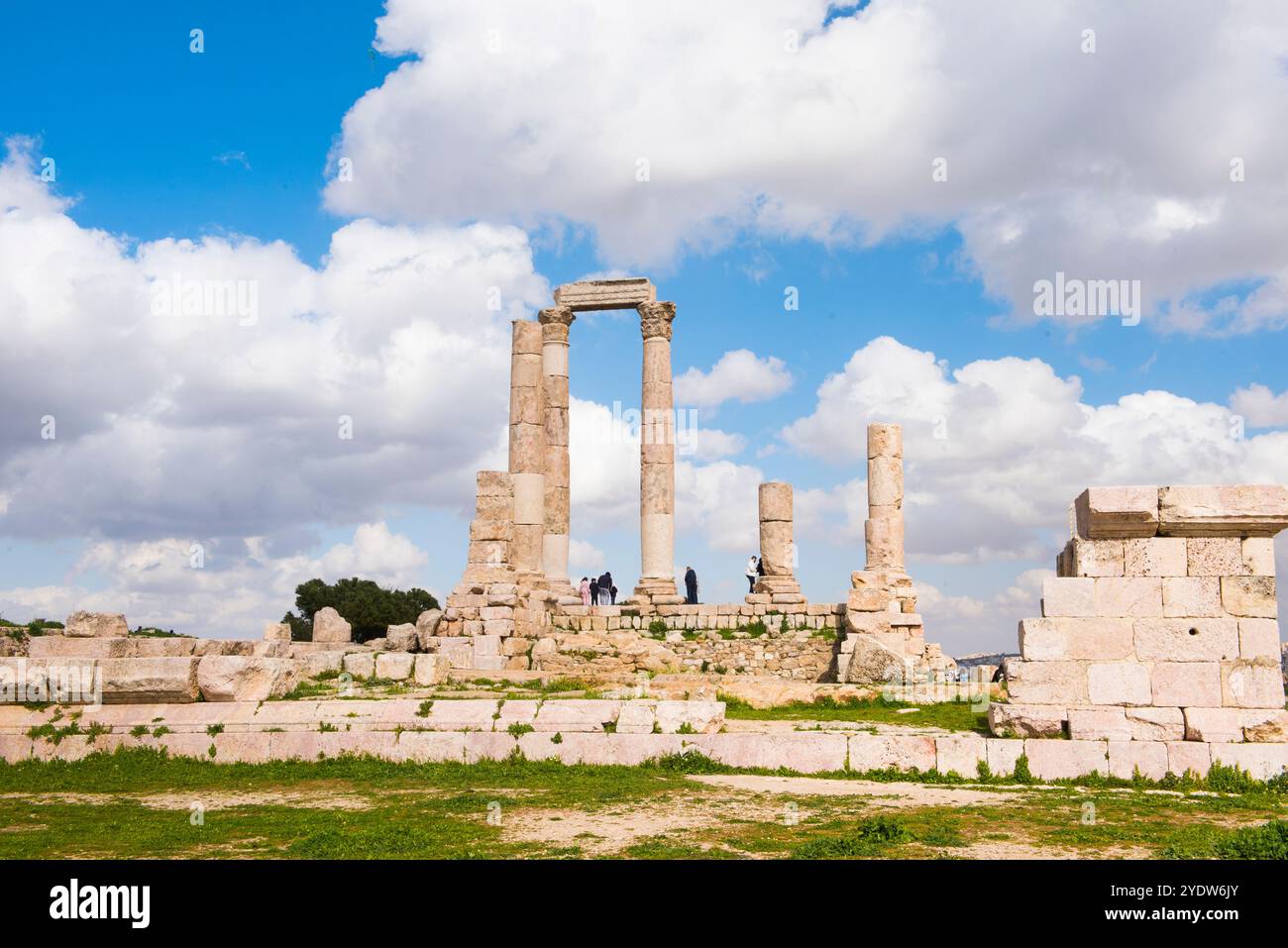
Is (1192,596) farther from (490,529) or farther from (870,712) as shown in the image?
(490,529)

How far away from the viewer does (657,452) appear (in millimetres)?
32188

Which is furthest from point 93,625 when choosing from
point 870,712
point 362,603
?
point 362,603

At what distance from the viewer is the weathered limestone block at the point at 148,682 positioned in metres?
15.0

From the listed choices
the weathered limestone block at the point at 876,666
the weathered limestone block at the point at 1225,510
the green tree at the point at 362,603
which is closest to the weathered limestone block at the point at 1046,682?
the weathered limestone block at the point at 1225,510

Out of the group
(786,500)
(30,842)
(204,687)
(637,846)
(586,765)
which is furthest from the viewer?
(786,500)

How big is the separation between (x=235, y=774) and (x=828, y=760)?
23.0 feet

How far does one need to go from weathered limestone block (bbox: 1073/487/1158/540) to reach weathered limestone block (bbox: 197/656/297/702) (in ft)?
36.0

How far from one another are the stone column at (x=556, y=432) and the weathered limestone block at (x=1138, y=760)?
2170 cm

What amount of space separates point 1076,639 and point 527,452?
20.6m

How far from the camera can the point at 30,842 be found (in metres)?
9.55

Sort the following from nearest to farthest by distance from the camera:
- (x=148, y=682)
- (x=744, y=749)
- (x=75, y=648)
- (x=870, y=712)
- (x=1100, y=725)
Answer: (x=1100, y=725), (x=744, y=749), (x=148, y=682), (x=75, y=648), (x=870, y=712)

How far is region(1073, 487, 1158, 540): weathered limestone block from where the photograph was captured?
1261 cm
